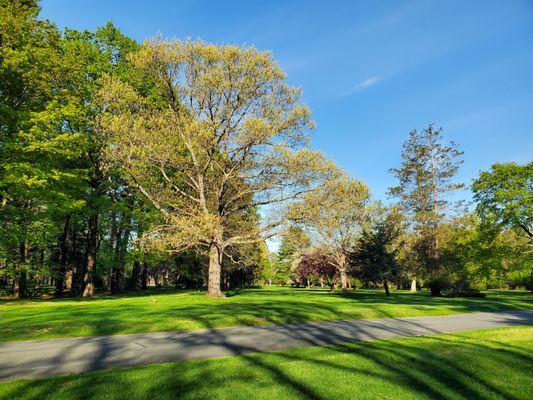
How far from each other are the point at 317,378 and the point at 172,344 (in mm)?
4424

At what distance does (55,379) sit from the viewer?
5695 millimetres

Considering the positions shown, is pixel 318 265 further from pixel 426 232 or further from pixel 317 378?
pixel 317 378

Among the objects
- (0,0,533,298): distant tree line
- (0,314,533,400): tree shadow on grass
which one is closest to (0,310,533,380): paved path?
(0,314,533,400): tree shadow on grass

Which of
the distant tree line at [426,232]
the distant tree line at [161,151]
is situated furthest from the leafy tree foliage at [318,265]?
the distant tree line at [161,151]

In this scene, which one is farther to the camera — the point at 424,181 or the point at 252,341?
the point at 424,181

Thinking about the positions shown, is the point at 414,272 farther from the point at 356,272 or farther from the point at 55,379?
the point at 55,379

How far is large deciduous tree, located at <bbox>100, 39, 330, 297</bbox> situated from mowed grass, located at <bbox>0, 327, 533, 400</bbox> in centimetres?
1430

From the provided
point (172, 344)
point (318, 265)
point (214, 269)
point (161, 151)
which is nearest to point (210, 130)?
point (161, 151)

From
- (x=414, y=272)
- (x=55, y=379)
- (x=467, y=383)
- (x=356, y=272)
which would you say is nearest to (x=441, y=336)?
(x=467, y=383)

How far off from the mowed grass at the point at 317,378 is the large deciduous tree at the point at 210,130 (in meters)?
14.3

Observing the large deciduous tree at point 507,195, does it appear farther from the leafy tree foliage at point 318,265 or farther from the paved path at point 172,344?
the leafy tree foliage at point 318,265

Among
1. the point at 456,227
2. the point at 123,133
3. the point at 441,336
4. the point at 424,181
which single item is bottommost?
the point at 441,336

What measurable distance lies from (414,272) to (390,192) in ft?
41.4

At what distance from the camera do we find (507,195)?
2561cm
